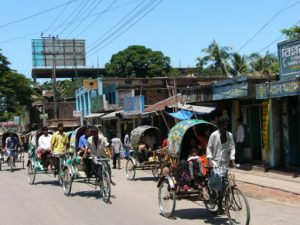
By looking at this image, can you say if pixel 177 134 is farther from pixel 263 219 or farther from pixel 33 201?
pixel 33 201

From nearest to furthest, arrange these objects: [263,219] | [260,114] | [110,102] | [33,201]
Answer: [263,219], [33,201], [260,114], [110,102]

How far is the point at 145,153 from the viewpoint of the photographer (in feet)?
57.6

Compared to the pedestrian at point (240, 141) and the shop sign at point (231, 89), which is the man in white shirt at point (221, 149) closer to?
the shop sign at point (231, 89)

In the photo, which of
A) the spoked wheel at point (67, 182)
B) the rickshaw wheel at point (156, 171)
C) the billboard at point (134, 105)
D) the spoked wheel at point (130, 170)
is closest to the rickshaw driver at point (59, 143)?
the spoked wheel at point (67, 182)

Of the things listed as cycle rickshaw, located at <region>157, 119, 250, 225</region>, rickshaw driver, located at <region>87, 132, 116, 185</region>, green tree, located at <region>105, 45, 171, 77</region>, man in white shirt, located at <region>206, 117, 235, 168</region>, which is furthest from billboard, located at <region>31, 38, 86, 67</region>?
man in white shirt, located at <region>206, 117, 235, 168</region>

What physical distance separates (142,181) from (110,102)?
25.6 meters

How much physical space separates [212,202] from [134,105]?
73.3 feet

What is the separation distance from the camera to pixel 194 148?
11.1 meters

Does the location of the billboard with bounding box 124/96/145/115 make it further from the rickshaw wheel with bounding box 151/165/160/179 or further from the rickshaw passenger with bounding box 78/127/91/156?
the rickshaw passenger with bounding box 78/127/91/156

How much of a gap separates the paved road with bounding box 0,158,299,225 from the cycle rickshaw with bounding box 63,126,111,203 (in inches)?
13.0

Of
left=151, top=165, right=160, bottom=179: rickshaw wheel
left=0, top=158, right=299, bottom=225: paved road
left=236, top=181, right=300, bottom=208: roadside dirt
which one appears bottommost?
left=236, top=181, right=300, bottom=208: roadside dirt

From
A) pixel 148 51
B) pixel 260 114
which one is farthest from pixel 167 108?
pixel 148 51

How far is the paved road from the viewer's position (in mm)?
9711

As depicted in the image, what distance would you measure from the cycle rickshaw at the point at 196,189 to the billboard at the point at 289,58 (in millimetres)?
6192
